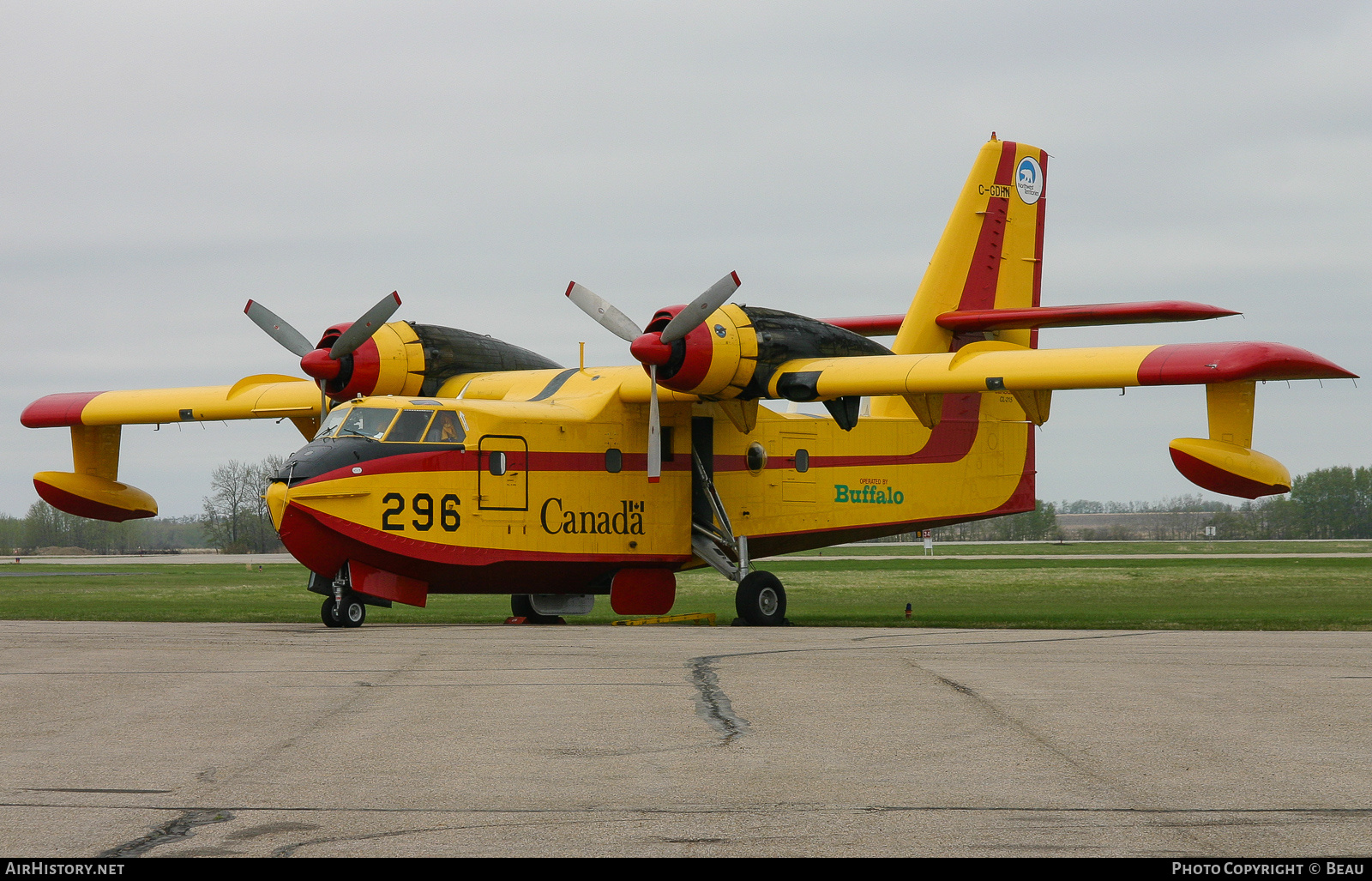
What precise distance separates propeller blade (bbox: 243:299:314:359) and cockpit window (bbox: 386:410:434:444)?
18.3 feet

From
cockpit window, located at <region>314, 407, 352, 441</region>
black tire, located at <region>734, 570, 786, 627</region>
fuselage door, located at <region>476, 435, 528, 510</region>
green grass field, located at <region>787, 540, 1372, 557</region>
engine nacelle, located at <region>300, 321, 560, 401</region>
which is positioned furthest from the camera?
green grass field, located at <region>787, 540, 1372, 557</region>

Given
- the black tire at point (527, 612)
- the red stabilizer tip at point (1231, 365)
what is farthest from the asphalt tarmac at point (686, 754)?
the black tire at point (527, 612)

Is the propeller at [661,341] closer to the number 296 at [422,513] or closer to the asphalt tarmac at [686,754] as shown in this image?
the number 296 at [422,513]

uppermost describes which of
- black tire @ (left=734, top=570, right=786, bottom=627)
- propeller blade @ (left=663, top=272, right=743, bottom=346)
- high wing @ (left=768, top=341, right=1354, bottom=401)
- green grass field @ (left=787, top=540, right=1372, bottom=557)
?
propeller blade @ (left=663, top=272, right=743, bottom=346)

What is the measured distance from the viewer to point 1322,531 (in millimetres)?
125062

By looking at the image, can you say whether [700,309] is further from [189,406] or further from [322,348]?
[189,406]

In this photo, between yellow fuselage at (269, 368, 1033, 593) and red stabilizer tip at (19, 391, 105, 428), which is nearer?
yellow fuselage at (269, 368, 1033, 593)

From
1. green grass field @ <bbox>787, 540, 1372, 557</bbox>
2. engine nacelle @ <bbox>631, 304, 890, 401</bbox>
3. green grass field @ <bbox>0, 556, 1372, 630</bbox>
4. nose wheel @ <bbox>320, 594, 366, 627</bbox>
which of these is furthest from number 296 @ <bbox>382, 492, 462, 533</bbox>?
green grass field @ <bbox>787, 540, 1372, 557</bbox>

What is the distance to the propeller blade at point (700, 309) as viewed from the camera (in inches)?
793

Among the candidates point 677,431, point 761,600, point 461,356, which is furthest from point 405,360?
point 761,600

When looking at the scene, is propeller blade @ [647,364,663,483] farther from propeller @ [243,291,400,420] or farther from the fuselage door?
propeller @ [243,291,400,420]

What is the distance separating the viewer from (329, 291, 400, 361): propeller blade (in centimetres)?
2192

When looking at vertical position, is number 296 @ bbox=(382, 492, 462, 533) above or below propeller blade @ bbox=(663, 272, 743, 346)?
below

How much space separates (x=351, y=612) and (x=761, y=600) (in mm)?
6883
